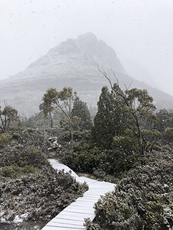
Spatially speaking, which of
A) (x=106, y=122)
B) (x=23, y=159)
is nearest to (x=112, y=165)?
(x=106, y=122)

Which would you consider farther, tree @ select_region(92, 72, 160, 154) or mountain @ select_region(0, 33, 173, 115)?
mountain @ select_region(0, 33, 173, 115)

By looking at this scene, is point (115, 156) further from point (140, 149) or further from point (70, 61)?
point (70, 61)

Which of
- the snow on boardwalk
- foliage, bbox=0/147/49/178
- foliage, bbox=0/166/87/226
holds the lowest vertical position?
foliage, bbox=0/147/49/178

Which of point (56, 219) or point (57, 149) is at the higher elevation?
point (56, 219)

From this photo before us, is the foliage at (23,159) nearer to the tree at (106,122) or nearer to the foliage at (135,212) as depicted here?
the tree at (106,122)

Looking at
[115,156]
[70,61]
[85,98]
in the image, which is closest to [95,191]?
[115,156]

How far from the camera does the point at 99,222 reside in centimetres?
427

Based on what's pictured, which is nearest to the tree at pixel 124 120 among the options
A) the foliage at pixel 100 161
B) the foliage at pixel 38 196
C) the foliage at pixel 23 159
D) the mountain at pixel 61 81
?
the foliage at pixel 100 161

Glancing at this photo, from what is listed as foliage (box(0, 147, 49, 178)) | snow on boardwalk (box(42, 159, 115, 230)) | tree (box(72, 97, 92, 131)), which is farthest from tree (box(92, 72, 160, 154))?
tree (box(72, 97, 92, 131))

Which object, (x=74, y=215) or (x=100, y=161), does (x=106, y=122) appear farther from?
(x=74, y=215)

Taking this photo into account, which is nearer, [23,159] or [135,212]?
[135,212]

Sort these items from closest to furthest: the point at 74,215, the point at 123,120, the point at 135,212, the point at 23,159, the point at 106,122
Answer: the point at 135,212 < the point at 74,215 < the point at 23,159 < the point at 123,120 < the point at 106,122

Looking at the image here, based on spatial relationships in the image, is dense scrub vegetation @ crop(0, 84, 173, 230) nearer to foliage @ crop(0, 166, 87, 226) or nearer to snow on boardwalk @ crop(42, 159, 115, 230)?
foliage @ crop(0, 166, 87, 226)

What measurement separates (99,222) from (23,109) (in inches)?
3764
